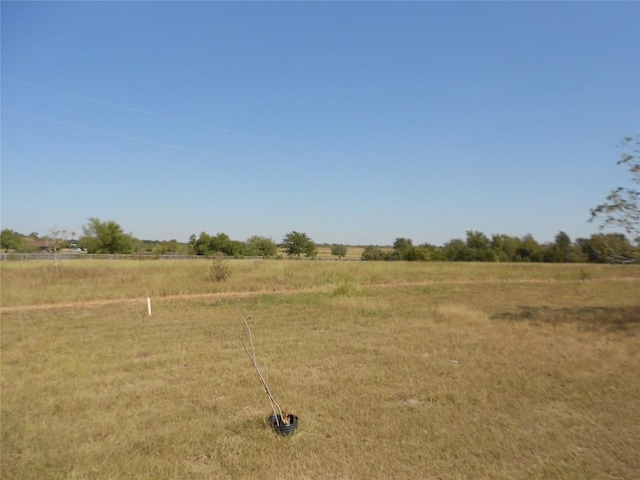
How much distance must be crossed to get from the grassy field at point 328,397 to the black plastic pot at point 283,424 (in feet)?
0.26

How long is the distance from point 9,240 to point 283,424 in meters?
69.6

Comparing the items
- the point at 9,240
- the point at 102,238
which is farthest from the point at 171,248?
the point at 9,240

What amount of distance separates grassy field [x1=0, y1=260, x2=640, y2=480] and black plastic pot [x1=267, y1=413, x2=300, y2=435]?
0.08 metres

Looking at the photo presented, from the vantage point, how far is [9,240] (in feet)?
177

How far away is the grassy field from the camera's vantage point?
3.25m

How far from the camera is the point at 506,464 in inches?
124

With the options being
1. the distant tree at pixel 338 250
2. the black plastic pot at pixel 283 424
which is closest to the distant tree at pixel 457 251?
the distant tree at pixel 338 250

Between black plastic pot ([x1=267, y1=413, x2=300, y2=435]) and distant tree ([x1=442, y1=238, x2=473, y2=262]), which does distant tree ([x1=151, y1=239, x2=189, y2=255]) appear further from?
black plastic pot ([x1=267, y1=413, x2=300, y2=435])

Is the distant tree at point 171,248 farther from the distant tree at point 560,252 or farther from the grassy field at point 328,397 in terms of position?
the distant tree at point 560,252

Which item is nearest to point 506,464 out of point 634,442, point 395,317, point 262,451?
point 634,442

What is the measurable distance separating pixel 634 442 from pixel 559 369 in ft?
8.81

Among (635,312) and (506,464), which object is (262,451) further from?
(635,312)

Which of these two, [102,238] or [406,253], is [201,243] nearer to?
[102,238]

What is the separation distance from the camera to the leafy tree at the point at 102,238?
5325 cm
